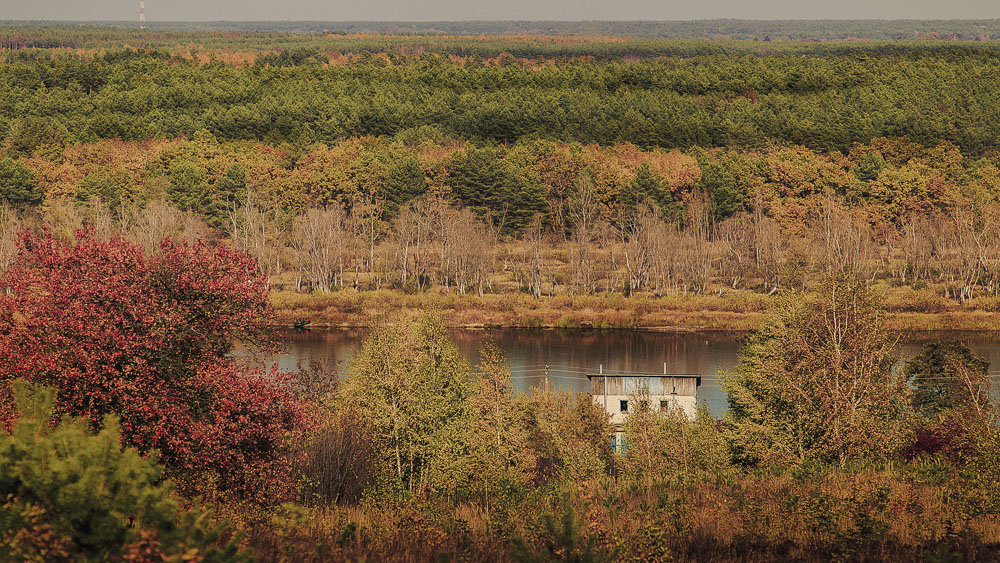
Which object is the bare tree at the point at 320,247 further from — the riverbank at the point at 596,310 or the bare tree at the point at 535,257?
the bare tree at the point at 535,257

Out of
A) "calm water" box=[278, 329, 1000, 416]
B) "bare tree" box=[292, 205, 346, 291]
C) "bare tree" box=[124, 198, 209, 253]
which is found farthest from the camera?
"bare tree" box=[292, 205, 346, 291]

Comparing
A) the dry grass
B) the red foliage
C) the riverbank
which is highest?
the red foliage

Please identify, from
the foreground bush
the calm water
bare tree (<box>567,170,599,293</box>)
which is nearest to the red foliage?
the foreground bush

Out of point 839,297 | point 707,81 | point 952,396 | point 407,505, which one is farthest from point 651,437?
point 707,81

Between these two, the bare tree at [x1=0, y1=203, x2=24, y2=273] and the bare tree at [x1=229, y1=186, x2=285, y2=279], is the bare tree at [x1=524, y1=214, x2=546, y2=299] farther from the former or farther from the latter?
the bare tree at [x1=0, y1=203, x2=24, y2=273]

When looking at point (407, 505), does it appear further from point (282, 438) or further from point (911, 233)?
point (911, 233)

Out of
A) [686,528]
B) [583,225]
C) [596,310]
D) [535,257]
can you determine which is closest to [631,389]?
[686,528]
